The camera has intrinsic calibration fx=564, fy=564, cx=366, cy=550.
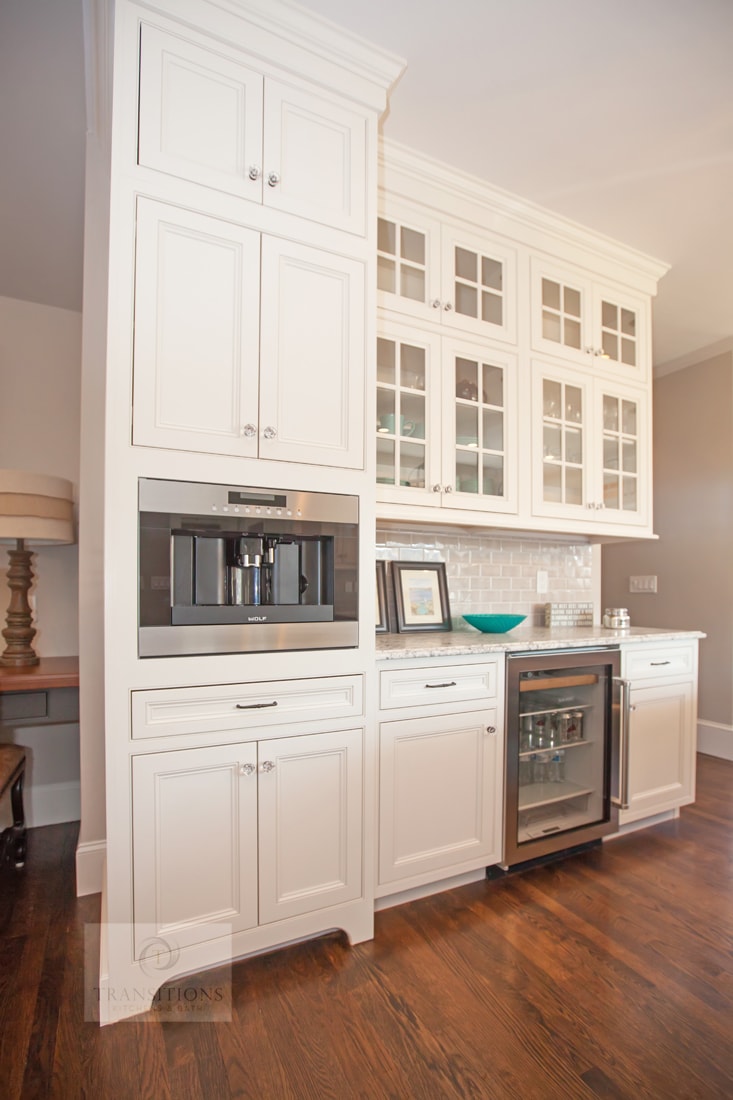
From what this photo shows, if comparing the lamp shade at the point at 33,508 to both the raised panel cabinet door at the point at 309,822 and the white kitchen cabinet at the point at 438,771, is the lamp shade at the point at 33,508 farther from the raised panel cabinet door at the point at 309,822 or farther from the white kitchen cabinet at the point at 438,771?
the white kitchen cabinet at the point at 438,771

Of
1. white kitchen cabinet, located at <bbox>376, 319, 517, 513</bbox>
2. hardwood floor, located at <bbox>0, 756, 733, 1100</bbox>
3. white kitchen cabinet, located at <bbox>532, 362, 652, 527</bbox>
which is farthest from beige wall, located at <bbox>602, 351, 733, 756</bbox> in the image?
white kitchen cabinet, located at <bbox>376, 319, 517, 513</bbox>

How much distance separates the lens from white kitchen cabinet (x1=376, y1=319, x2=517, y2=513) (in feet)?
7.53

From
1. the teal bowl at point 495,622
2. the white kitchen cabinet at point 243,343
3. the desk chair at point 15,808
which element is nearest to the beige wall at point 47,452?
the desk chair at point 15,808

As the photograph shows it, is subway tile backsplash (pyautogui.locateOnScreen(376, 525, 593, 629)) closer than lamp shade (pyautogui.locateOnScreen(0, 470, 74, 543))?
No

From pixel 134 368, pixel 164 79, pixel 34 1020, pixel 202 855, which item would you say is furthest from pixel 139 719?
pixel 164 79

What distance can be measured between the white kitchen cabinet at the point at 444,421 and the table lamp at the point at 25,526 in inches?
56.3

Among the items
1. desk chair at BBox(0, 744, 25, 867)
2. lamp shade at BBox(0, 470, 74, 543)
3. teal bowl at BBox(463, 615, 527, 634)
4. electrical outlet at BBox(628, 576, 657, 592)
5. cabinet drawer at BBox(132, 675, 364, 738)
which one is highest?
lamp shade at BBox(0, 470, 74, 543)

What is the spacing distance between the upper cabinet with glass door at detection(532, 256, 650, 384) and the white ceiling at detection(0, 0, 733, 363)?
258 millimetres

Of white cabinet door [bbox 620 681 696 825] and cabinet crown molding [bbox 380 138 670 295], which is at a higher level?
cabinet crown molding [bbox 380 138 670 295]

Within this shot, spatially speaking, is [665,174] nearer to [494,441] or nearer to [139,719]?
[494,441]

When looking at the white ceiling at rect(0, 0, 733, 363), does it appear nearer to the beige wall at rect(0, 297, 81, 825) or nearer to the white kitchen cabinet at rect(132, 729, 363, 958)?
the beige wall at rect(0, 297, 81, 825)

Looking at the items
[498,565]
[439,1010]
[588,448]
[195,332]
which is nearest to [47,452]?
[195,332]

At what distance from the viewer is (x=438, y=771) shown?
6.54 feet

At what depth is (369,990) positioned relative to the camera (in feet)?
5.18
